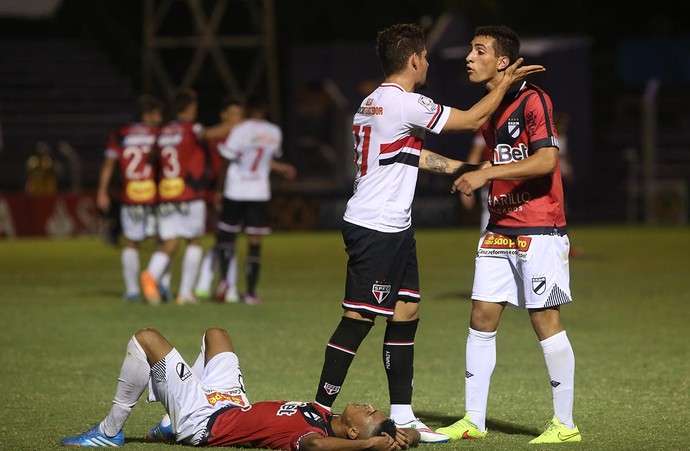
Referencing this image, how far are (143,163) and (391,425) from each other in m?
8.47

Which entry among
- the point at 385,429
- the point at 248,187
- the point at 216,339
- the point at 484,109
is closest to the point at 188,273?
the point at 248,187

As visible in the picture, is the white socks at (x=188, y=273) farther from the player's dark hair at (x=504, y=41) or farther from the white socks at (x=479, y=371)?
the player's dark hair at (x=504, y=41)

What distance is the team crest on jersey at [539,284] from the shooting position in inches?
263

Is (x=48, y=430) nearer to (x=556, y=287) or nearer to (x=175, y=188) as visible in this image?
(x=556, y=287)

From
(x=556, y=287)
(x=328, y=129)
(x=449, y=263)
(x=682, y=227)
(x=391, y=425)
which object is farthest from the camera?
(x=328, y=129)

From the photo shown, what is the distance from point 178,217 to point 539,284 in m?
7.70

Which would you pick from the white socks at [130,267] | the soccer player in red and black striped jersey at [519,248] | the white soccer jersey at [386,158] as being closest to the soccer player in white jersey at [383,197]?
the white soccer jersey at [386,158]

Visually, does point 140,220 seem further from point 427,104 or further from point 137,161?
point 427,104

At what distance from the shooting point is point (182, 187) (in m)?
13.8

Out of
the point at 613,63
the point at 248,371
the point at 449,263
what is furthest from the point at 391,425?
the point at 613,63

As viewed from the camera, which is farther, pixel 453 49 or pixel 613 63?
pixel 613 63

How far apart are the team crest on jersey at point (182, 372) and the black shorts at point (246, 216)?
7.65 m

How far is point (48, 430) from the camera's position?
23.0ft

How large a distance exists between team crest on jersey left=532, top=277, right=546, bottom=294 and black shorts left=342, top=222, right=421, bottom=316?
2.32 ft
